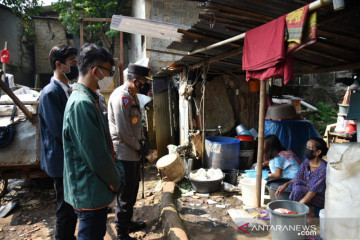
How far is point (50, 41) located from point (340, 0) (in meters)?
23.1

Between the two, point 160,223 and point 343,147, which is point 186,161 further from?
point 343,147

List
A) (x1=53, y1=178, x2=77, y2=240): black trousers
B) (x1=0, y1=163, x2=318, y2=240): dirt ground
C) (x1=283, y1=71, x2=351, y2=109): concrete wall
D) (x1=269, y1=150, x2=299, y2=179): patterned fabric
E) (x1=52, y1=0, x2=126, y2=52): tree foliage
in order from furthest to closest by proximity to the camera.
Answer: (x1=283, y1=71, x2=351, y2=109): concrete wall < (x1=52, y1=0, x2=126, y2=52): tree foliage < (x1=269, y1=150, x2=299, y2=179): patterned fabric < (x1=0, y1=163, x2=318, y2=240): dirt ground < (x1=53, y1=178, x2=77, y2=240): black trousers

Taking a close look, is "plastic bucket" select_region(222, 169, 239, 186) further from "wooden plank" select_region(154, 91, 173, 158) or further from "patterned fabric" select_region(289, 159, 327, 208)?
"wooden plank" select_region(154, 91, 173, 158)

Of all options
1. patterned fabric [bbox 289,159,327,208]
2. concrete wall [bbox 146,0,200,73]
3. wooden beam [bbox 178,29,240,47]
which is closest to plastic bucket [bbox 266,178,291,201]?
patterned fabric [bbox 289,159,327,208]

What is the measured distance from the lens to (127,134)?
138 inches

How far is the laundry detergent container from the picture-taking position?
20.3 feet

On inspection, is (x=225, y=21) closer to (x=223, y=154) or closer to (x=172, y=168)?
(x=223, y=154)

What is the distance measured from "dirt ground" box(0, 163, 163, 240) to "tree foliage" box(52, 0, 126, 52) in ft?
33.2

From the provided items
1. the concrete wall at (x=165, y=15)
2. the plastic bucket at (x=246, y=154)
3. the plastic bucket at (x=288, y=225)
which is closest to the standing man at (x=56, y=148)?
the plastic bucket at (x=288, y=225)

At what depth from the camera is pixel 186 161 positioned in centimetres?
678

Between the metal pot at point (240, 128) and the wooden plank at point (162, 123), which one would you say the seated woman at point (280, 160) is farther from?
the wooden plank at point (162, 123)

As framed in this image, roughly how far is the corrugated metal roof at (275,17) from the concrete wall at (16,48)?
1894 centimetres

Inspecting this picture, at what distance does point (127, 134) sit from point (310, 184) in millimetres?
2846

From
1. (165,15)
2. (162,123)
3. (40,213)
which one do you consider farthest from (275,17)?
(165,15)
